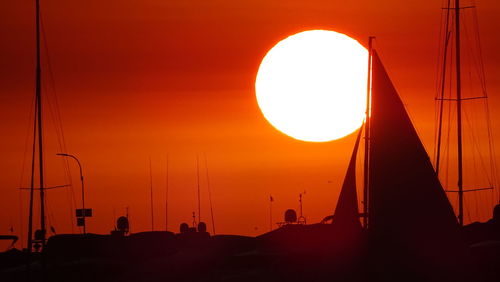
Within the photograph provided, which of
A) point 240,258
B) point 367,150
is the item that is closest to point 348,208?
point 367,150

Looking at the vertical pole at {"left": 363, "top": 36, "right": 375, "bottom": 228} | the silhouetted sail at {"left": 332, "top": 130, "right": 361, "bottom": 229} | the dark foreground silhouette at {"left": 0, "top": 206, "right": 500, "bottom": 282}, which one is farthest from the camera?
the vertical pole at {"left": 363, "top": 36, "right": 375, "bottom": 228}

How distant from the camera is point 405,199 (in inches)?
1683

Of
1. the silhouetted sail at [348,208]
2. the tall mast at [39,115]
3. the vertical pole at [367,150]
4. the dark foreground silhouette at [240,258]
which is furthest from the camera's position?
the tall mast at [39,115]

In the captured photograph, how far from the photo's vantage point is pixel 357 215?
4319 cm

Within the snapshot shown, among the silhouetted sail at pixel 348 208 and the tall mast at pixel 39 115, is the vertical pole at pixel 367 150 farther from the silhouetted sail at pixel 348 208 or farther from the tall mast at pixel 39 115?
the tall mast at pixel 39 115

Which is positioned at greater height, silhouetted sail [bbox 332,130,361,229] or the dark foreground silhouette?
silhouetted sail [bbox 332,130,361,229]

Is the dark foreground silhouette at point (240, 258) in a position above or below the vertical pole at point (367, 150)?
below

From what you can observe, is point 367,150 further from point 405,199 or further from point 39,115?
point 39,115

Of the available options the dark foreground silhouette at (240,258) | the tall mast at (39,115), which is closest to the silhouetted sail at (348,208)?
the dark foreground silhouette at (240,258)

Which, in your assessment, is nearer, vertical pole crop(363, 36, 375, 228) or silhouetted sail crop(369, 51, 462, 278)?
silhouetted sail crop(369, 51, 462, 278)

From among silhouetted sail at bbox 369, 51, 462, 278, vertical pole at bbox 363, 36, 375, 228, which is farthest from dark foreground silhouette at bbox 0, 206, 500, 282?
vertical pole at bbox 363, 36, 375, 228

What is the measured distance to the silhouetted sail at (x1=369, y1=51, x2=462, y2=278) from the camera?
140ft

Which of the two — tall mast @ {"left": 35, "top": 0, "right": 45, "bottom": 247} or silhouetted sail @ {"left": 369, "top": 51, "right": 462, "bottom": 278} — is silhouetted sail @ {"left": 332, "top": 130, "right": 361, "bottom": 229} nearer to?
silhouetted sail @ {"left": 369, "top": 51, "right": 462, "bottom": 278}

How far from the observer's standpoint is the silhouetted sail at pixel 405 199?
42.6 meters
